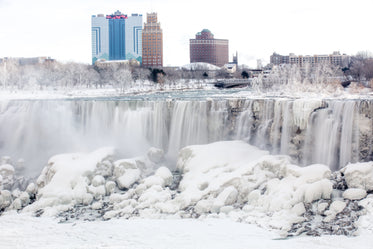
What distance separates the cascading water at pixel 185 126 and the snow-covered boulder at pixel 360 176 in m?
4.24

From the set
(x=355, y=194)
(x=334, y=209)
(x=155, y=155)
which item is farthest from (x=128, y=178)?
(x=355, y=194)

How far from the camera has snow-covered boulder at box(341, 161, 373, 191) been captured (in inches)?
677

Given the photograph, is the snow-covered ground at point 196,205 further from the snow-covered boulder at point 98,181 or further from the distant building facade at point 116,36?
the distant building facade at point 116,36

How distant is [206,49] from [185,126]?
16383 centimetres

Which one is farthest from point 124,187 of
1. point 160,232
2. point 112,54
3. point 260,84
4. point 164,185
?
point 112,54

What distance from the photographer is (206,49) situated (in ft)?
621

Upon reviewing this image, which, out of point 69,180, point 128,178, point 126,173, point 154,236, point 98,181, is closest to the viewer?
point 154,236

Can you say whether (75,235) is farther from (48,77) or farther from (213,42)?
(213,42)

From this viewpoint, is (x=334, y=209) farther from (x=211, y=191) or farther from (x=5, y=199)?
(x=5, y=199)

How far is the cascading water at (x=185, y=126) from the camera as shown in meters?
22.6

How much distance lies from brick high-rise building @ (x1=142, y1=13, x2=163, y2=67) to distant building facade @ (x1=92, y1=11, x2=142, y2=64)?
51.0 feet

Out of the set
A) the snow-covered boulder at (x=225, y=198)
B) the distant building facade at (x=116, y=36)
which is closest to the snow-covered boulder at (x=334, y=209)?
the snow-covered boulder at (x=225, y=198)

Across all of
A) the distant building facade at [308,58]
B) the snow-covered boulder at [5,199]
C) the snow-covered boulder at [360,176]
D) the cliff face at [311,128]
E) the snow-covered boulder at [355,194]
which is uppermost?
the distant building facade at [308,58]

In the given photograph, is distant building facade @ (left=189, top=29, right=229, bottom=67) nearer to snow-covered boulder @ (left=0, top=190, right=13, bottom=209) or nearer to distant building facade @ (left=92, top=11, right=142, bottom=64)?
distant building facade @ (left=92, top=11, right=142, bottom=64)
